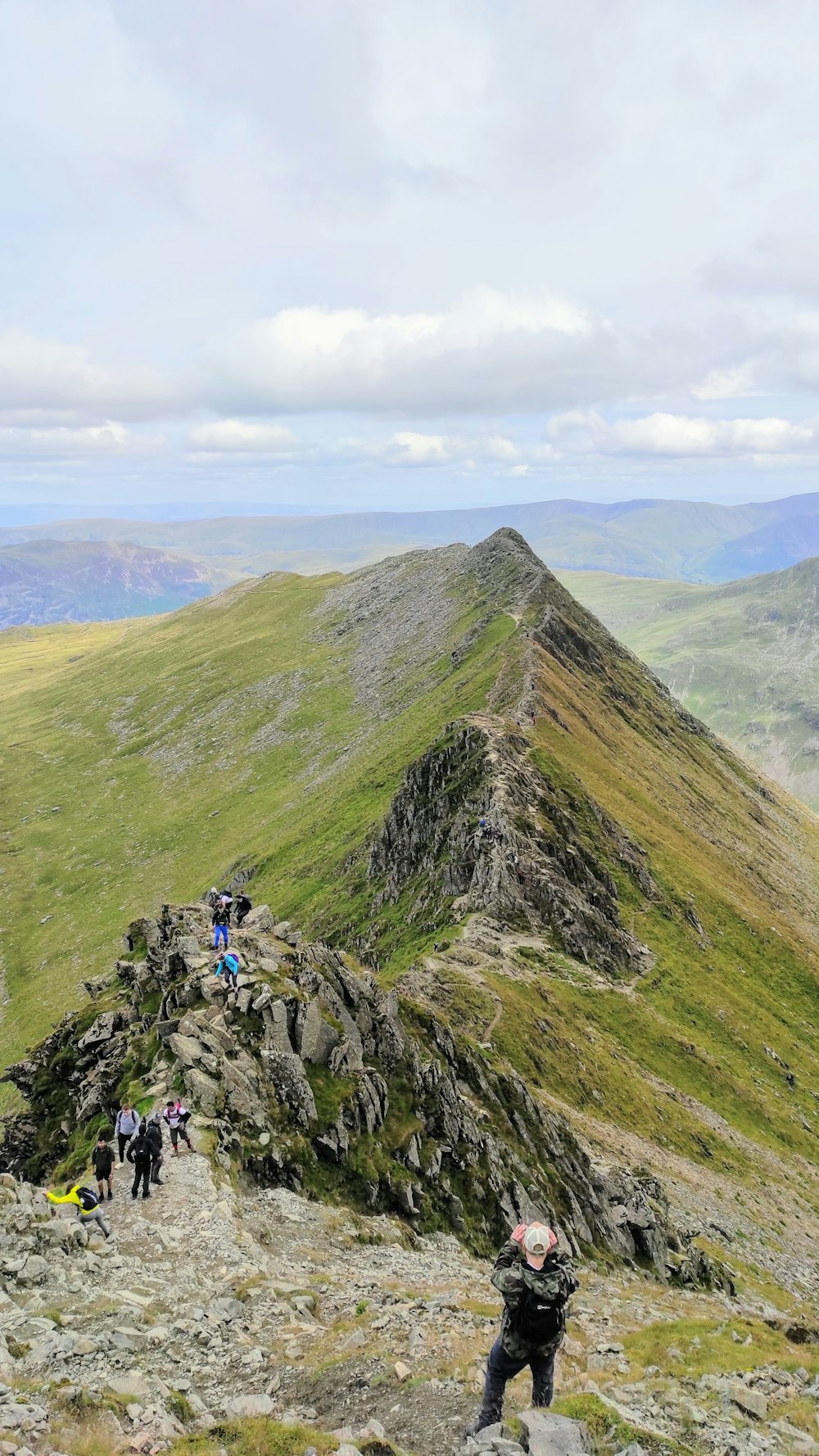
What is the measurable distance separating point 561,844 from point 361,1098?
45802 millimetres

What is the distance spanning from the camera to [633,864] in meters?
83.6

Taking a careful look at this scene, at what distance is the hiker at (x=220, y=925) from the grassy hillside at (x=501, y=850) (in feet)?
60.2

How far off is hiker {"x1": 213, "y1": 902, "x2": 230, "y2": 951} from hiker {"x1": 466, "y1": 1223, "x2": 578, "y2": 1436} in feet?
81.0

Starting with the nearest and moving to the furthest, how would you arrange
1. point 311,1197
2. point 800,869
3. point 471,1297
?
point 471,1297 < point 311,1197 < point 800,869

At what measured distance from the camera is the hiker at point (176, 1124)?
2678 cm

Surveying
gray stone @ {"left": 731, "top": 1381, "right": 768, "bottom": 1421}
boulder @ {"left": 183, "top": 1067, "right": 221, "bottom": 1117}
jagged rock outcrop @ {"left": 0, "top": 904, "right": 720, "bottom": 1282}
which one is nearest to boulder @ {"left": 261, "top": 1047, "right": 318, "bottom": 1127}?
jagged rock outcrop @ {"left": 0, "top": 904, "right": 720, "bottom": 1282}

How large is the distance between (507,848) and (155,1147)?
49773 mm

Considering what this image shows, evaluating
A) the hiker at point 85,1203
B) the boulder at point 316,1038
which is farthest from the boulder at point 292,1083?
the hiker at point 85,1203

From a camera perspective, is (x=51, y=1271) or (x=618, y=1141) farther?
(x=618, y=1141)

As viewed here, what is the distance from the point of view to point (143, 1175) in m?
24.4

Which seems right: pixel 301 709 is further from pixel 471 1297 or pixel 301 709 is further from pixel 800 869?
pixel 471 1297

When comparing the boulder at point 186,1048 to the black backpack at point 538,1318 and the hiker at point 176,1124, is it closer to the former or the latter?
the hiker at point 176,1124

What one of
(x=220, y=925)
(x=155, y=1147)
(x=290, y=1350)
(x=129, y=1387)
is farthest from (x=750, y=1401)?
(x=220, y=925)

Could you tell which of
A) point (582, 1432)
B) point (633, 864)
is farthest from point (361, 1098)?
point (633, 864)
